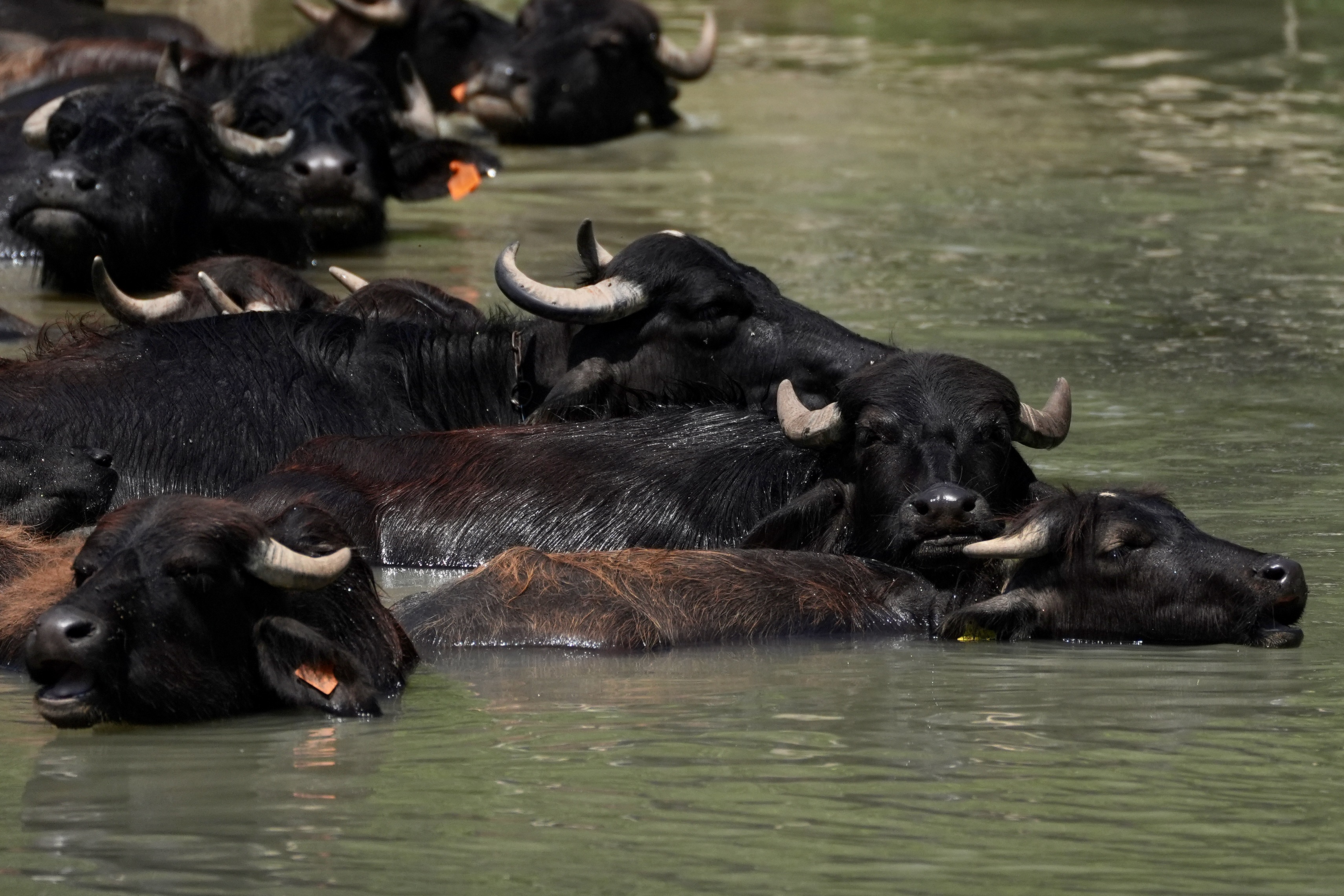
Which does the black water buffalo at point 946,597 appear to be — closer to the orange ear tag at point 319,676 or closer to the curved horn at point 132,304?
the orange ear tag at point 319,676

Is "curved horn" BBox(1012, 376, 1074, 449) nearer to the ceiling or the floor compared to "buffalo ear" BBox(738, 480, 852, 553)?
nearer to the ceiling

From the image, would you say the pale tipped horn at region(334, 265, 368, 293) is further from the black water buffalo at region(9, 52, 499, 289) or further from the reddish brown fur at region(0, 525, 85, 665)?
the reddish brown fur at region(0, 525, 85, 665)

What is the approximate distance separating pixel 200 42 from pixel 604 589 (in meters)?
12.6

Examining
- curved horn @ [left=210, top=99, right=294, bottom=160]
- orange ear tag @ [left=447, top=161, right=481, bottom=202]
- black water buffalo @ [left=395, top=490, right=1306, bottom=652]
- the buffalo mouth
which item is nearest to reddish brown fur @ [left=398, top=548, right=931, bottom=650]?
black water buffalo @ [left=395, top=490, right=1306, bottom=652]

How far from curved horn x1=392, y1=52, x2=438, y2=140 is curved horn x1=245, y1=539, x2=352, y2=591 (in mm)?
9905

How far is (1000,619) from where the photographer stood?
7.41 meters

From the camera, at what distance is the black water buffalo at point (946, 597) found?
7297 mm

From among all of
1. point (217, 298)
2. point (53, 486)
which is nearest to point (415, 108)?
point (217, 298)

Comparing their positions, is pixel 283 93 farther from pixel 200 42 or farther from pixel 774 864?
pixel 774 864

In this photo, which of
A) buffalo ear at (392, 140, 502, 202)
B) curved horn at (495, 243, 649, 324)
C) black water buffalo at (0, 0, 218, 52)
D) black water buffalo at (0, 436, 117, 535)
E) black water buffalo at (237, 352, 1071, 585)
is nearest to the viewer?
black water buffalo at (237, 352, 1071, 585)

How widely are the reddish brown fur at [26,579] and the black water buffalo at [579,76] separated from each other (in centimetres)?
1215

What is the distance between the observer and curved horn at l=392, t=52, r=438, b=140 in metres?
16.2

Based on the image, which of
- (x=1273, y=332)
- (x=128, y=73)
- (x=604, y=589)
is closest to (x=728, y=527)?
(x=604, y=589)

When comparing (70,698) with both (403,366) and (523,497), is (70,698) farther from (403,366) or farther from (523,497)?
(403,366)
